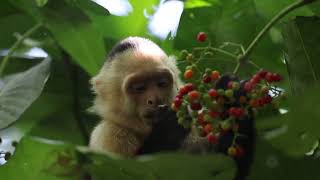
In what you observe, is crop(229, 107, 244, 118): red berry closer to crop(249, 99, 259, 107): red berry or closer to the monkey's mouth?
crop(249, 99, 259, 107): red berry

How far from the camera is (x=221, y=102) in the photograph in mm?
2125

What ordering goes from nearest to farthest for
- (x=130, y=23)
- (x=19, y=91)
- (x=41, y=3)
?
(x=19, y=91), (x=41, y=3), (x=130, y=23)

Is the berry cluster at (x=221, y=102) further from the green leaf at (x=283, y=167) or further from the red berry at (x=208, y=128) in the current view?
the green leaf at (x=283, y=167)

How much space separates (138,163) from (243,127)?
935 millimetres

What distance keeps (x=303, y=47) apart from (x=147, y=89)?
143 cm

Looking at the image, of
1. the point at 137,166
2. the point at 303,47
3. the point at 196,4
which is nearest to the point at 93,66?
the point at 196,4

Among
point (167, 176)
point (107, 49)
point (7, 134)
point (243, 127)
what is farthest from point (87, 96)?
point (167, 176)

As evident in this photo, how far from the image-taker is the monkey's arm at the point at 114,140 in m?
3.68

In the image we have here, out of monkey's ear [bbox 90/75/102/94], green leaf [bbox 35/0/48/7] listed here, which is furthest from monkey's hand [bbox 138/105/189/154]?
green leaf [bbox 35/0/48/7]

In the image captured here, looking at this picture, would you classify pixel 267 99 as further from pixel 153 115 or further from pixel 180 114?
pixel 153 115

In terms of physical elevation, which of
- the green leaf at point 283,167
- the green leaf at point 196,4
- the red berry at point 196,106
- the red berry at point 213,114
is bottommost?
the green leaf at point 283,167

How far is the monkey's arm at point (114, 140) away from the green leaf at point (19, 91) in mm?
577

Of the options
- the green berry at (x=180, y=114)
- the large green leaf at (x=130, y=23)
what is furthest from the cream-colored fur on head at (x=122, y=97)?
the green berry at (x=180, y=114)

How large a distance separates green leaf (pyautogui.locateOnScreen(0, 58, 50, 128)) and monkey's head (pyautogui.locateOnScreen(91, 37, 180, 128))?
671mm
